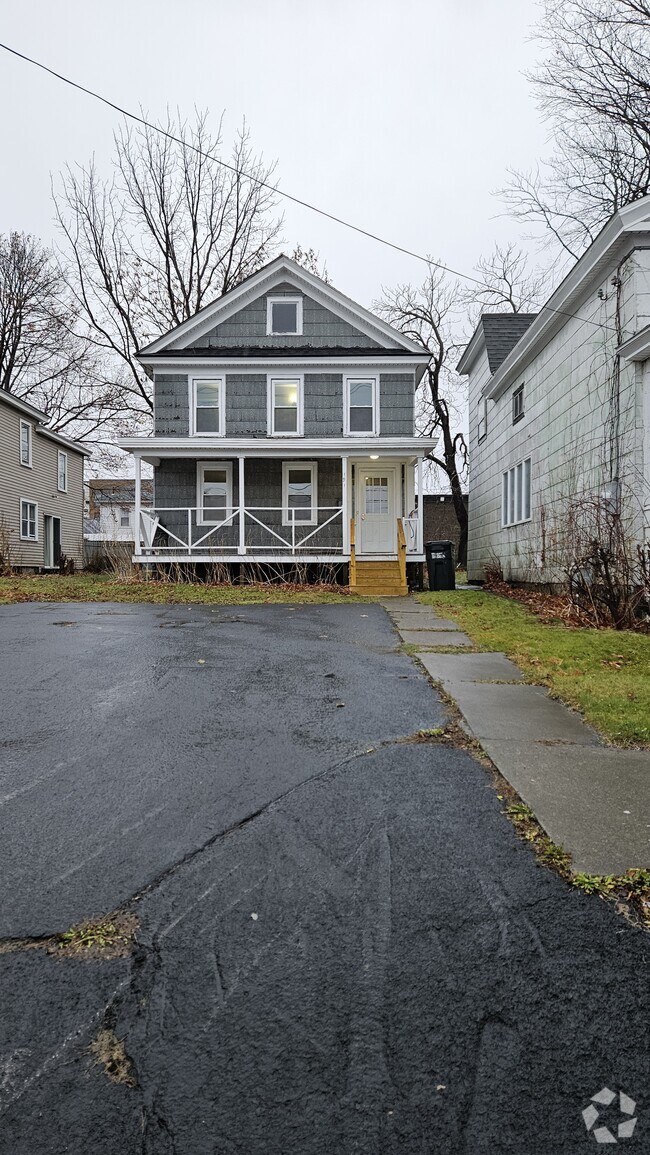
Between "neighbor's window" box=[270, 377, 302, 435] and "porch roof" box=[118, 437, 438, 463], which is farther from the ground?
"neighbor's window" box=[270, 377, 302, 435]

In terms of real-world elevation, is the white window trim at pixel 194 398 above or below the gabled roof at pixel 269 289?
below

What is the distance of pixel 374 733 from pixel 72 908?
226cm

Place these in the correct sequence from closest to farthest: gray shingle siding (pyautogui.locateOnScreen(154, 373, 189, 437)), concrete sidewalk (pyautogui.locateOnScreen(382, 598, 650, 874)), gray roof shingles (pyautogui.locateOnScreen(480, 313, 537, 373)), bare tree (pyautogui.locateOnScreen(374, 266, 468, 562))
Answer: concrete sidewalk (pyautogui.locateOnScreen(382, 598, 650, 874)), gray roof shingles (pyautogui.locateOnScreen(480, 313, 537, 373)), gray shingle siding (pyautogui.locateOnScreen(154, 373, 189, 437)), bare tree (pyautogui.locateOnScreen(374, 266, 468, 562))

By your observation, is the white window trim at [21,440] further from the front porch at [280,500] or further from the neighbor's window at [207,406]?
the neighbor's window at [207,406]

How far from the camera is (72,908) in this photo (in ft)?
7.06

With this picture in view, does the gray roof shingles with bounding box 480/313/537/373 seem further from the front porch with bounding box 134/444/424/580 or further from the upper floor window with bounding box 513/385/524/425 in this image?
the front porch with bounding box 134/444/424/580

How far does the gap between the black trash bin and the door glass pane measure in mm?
3612

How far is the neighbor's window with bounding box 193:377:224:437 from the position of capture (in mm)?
18344

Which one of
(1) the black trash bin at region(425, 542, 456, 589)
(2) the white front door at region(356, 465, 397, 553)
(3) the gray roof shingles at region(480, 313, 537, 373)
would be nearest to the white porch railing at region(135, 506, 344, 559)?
(2) the white front door at region(356, 465, 397, 553)

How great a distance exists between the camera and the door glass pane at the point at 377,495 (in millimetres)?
18688

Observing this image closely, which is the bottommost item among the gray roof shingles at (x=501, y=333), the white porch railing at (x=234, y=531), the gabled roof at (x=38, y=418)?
the white porch railing at (x=234, y=531)

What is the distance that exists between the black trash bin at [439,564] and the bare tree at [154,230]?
53.3ft

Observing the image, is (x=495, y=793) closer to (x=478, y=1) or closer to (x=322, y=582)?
(x=322, y=582)

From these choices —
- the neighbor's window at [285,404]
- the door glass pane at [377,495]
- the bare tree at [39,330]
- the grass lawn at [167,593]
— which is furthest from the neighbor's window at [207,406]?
the bare tree at [39,330]
